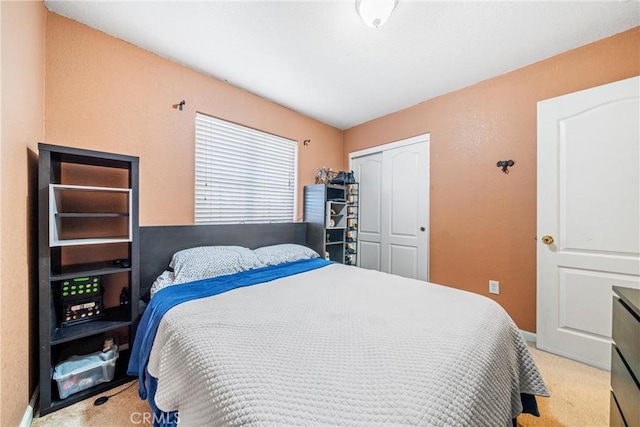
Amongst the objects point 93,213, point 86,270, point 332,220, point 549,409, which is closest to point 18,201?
point 93,213

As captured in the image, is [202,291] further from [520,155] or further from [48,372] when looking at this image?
[520,155]

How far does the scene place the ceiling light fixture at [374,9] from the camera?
4.89 feet

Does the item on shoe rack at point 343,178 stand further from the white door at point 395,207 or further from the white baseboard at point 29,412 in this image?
the white baseboard at point 29,412

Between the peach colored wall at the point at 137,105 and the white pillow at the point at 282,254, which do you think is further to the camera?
the white pillow at the point at 282,254

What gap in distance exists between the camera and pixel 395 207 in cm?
329

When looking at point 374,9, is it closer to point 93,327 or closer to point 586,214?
point 586,214

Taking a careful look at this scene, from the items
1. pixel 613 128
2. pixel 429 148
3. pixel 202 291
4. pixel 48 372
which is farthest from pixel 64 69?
pixel 613 128

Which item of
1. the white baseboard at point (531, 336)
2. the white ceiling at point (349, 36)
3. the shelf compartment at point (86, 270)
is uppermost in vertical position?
the white ceiling at point (349, 36)

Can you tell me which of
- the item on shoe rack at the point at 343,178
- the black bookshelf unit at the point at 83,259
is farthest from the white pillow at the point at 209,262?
the item on shoe rack at the point at 343,178

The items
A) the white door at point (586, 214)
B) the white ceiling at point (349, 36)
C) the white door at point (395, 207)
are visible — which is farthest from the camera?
the white door at point (395, 207)

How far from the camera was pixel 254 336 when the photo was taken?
1.06 m

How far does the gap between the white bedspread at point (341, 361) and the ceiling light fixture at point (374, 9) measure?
1780 mm

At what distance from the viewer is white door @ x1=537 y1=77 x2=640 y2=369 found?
1.74 metres

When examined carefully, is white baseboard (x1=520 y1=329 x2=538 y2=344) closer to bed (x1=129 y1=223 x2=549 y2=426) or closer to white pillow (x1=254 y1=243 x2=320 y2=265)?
bed (x1=129 y1=223 x2=549 y2=426)
